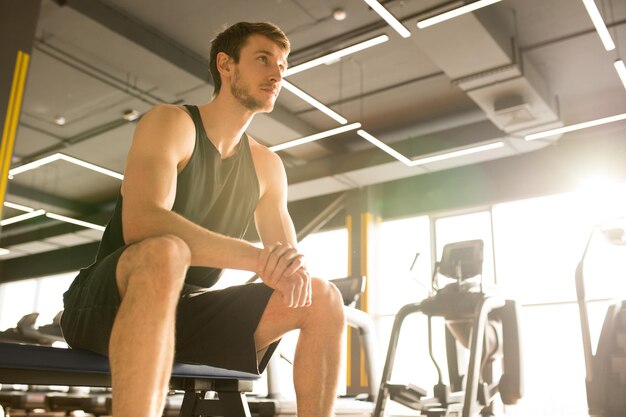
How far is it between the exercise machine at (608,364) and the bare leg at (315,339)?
9.06 ft

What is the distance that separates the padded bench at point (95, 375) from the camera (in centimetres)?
121

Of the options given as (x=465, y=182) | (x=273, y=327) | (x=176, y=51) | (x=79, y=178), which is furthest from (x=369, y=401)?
(x=79, y=178)

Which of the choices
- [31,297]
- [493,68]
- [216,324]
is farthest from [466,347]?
[31,297]

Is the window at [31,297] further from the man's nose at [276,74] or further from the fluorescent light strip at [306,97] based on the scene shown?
the man's nose at [276,74]

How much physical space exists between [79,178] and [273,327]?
829 cm

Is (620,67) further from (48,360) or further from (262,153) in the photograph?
(48,360)

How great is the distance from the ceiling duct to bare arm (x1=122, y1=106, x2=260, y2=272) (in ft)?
11.9

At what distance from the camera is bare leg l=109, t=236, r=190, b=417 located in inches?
38.7

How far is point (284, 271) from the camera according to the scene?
1190 mm

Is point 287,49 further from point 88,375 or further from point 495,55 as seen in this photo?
point 495,55

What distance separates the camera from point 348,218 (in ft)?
26.4

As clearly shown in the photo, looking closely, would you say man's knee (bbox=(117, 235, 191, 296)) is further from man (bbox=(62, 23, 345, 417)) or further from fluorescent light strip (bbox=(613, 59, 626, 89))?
fluorescent light strip (bbox=(613, 59, 626, 89))

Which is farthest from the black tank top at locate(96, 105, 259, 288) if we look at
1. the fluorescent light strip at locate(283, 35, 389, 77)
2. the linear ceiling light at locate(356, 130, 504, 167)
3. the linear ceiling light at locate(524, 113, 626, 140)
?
the linear ceiling light at locate(524, 113, 626, 140)

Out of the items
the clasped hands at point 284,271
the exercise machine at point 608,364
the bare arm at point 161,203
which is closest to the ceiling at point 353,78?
the exercise machine at point 608,364
